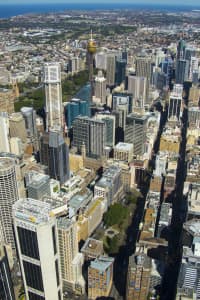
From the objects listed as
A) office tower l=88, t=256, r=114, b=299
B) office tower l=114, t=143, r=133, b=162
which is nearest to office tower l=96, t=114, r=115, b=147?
office tower l=114, t=143, r=133, b=162

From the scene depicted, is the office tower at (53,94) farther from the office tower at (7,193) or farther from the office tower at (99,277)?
the office tower at (99,277)

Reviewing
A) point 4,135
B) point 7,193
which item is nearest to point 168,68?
point 4,135

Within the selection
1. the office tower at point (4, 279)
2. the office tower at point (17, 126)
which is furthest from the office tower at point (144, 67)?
the office tower at point (4, 279)

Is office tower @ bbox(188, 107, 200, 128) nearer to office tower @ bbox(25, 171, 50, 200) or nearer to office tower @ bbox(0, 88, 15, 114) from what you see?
office tower @ bbox(0, 88, 15, 114)

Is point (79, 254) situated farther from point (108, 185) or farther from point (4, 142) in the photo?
point (4, 142)

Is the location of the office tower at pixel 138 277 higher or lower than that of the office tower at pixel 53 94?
lower

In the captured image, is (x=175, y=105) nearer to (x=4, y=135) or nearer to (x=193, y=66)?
(x=193, y=66)
